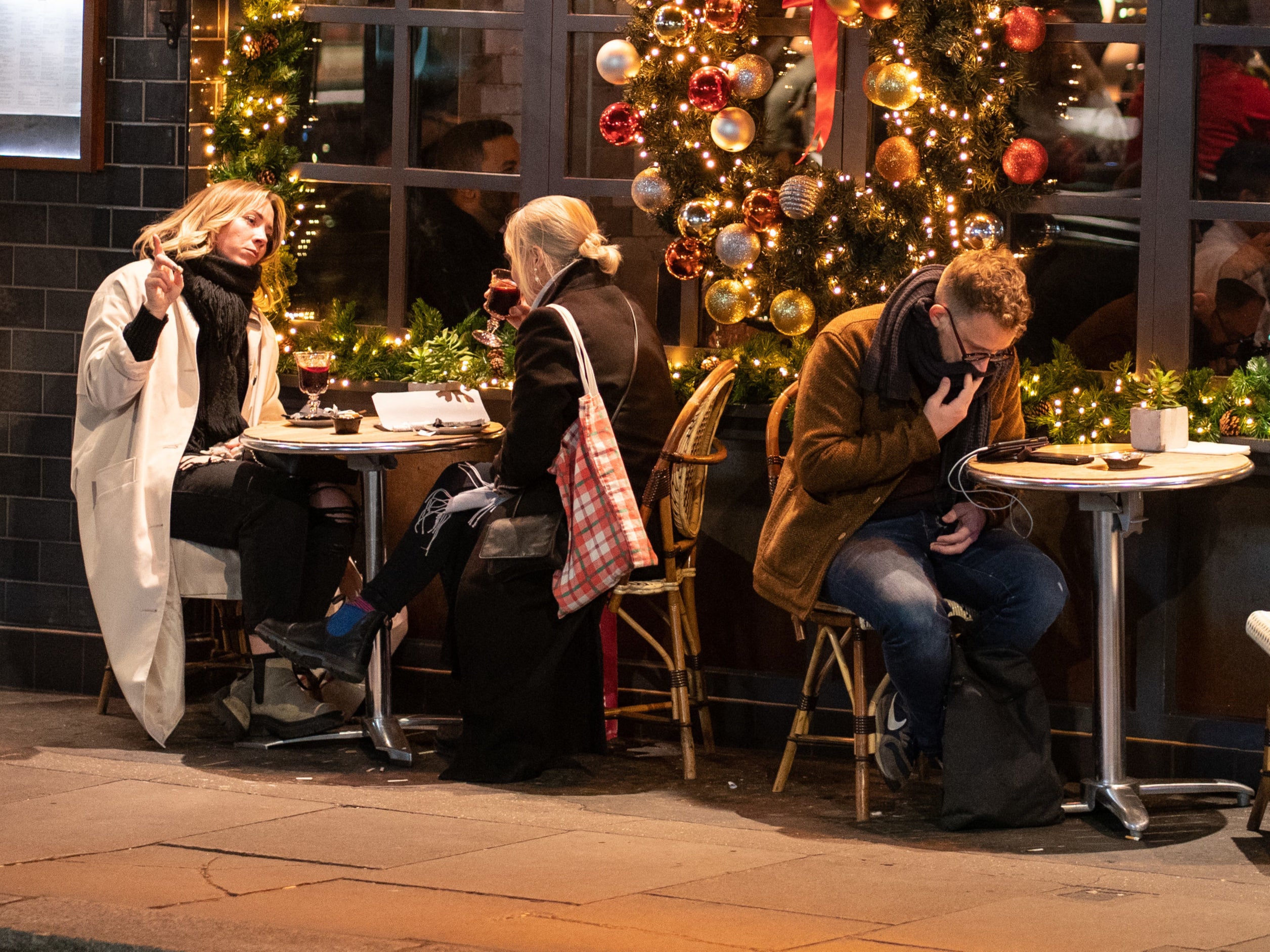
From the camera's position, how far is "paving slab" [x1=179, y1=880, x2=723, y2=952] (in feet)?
12.0

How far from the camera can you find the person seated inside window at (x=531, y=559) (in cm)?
517

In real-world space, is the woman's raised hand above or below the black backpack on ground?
above

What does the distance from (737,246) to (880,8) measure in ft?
2.67

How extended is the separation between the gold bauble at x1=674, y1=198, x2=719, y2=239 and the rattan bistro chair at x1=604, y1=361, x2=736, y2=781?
1.37 ft

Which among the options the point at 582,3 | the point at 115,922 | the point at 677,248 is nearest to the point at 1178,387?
the point at 677,248

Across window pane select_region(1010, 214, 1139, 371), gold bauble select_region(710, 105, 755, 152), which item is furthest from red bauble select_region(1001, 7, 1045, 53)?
gold bauble select_region(710, 105, 755, 152)

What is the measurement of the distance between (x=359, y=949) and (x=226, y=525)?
90.9 inches

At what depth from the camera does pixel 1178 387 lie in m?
5.34

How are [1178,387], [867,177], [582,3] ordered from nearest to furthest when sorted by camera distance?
[1178,387], [867,177], [582,3]

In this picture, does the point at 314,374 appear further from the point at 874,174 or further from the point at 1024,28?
the point at 1024,28

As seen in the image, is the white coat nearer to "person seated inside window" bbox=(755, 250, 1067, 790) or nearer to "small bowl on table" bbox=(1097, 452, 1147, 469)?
"person seated inside window" bbox=(755, 250, 1067, 790)

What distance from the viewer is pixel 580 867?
434 centimetres

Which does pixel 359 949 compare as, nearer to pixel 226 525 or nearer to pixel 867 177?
pixel 226 525

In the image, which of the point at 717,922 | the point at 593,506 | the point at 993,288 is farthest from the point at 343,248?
the point at 717,922
